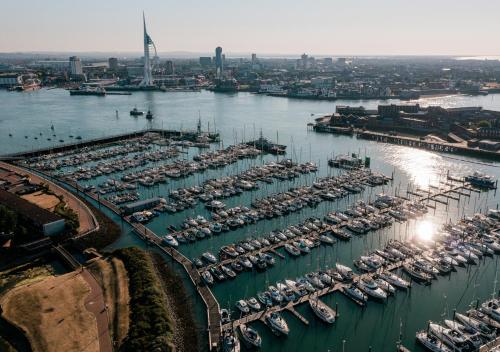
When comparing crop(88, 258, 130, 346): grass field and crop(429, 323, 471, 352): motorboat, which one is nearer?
crop(429, 323, 471, 352): motorboat

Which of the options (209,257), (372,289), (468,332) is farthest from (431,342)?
(209,257)

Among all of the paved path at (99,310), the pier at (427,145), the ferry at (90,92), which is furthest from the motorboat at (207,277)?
the ferry at (90,92)

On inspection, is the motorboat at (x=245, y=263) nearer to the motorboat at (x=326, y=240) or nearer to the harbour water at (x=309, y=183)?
the harbour water at (x=309, y=183)

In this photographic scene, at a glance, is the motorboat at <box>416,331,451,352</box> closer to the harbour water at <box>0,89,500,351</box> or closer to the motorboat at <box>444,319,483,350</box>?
the harbour water at <box>0,89,500,351</box>

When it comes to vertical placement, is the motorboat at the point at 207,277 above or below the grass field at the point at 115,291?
below

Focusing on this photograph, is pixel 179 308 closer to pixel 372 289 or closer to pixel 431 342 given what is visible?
pixel 372 289

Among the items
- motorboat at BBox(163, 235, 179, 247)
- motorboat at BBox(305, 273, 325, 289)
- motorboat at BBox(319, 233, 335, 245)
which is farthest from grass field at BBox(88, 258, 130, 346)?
motorboat at BBox(319, 233, 335, 245)

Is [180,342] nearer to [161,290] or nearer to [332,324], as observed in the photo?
[161,290]
